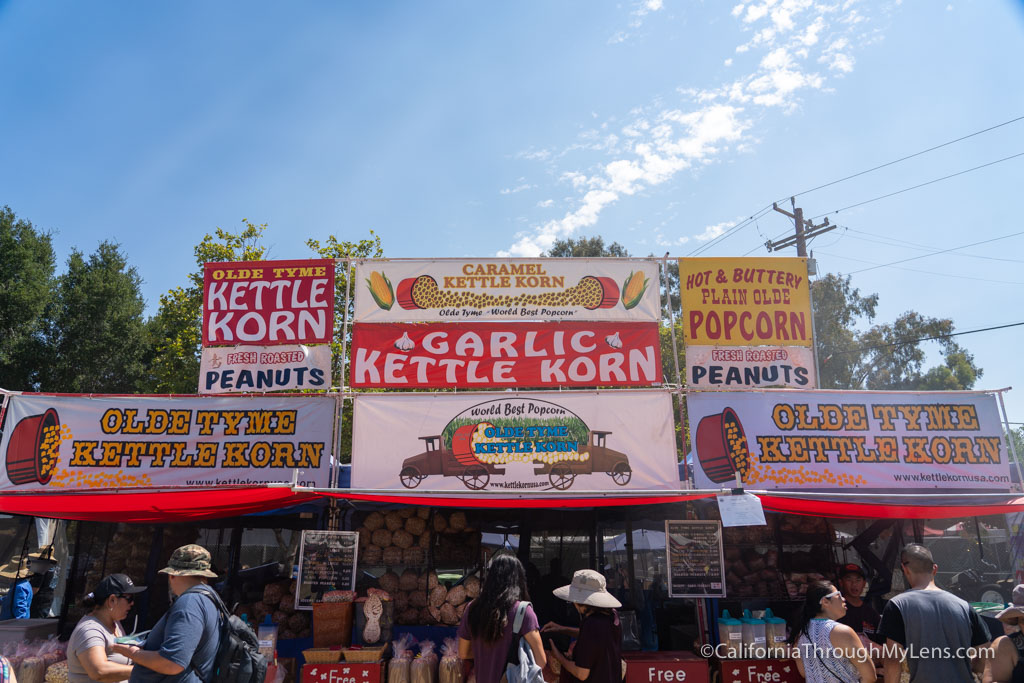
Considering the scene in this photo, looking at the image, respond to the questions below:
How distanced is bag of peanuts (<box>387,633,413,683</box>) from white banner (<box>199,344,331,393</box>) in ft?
12.0

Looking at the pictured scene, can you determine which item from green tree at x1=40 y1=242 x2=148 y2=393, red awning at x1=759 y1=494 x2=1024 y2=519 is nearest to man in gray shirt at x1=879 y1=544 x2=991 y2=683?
red awning at x1=759 y1=494 x2=1024 y2=519

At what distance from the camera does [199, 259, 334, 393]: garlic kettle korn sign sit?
940 centimetres

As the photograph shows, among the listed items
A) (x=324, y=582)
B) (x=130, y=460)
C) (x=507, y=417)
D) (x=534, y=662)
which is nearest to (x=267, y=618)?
(x=324, y=582)

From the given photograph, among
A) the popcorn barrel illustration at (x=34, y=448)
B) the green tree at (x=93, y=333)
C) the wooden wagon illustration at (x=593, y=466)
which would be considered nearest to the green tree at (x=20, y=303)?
the green tree at (x=93, y=333)

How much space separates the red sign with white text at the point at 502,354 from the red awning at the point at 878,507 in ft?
8.11

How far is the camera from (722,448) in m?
9.11

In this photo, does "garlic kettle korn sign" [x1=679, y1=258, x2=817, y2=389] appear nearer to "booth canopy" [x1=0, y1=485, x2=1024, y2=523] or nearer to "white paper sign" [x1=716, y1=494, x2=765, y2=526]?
"booth canopy" [x1=0, y1=485, x2=1024, y2=523]

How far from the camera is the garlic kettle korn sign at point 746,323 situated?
9469mm

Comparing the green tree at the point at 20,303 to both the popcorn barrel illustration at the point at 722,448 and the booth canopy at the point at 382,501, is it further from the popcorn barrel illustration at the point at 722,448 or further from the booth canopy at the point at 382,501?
the popcorn barrel illustration at the point at 722,448

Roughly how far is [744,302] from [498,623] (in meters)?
6.74

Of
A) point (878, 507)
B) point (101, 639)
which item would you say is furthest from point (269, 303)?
point (878, 507)

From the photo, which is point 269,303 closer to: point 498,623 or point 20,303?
point 498,623

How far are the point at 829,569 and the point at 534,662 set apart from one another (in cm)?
632

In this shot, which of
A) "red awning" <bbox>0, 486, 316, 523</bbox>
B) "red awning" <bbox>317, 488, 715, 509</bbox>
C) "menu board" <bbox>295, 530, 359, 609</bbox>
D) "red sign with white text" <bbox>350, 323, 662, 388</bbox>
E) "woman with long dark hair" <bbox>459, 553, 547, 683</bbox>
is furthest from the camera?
"red sign with white text" <bbox>350, 323, 662, 388</bbox>
